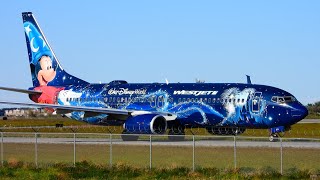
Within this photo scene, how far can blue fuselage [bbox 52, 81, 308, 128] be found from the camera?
46.4 metres

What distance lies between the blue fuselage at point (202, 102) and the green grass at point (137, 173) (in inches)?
737

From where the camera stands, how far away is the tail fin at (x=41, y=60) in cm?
6147

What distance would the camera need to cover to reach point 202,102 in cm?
4972

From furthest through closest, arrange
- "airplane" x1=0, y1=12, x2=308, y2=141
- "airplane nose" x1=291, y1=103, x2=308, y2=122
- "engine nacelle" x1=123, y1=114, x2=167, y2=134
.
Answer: "engine nacelle" x1=123, y1=114, x2=167, y2=134, "airplane" x1=0, y1=12, x2=308, y2=141, "airplane nose" x1=291, y1=103, x2=308, y2=122

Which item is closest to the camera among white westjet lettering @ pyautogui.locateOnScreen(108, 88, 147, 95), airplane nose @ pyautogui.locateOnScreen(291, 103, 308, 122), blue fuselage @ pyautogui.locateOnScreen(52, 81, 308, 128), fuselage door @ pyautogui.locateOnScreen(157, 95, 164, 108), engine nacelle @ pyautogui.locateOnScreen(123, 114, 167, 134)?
airplane nose @ pyautogui.locateOnScreen(291, 103, 308, 122)

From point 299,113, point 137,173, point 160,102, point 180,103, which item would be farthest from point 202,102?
point 137,173

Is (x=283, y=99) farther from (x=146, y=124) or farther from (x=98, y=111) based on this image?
(x=98, y=111)

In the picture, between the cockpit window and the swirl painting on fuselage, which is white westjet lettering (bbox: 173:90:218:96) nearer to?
the swirl painting on fuselage

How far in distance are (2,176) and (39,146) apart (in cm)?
1513

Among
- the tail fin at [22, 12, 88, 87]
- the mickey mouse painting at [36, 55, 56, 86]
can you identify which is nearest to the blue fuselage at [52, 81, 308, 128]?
the tail fin at [22, 12, 88, 87]

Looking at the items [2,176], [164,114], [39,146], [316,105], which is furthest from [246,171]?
[316,105]

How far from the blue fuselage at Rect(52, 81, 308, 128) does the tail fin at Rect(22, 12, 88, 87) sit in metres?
3.16

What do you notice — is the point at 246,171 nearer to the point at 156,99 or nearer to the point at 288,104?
the point at 288,104

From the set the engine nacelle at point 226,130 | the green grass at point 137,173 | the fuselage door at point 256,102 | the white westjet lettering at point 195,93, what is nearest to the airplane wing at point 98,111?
the white westjet lettering at point 195,93
